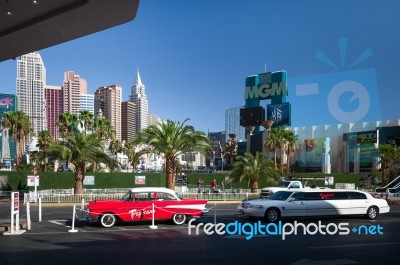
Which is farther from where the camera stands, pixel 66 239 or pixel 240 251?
pixel 66 239

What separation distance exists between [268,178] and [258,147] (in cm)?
6233

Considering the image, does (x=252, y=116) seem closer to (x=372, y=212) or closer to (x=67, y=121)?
(x=67, y=121)

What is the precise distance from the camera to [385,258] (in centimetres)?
1073

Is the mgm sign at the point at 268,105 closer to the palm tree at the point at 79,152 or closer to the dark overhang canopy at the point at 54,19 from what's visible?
the palm tree at the point at 79,152

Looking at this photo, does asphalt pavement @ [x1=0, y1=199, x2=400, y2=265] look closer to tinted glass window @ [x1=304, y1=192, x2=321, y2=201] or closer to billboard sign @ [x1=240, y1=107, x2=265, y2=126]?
tinted glass window @ [x1=304, y1=192, x2=321, y2=201]

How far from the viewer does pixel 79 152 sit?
32656 mm

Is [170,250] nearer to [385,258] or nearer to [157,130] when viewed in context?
[385,258]

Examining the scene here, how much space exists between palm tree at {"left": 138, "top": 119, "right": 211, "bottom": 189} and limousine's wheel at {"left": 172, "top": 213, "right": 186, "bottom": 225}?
12027 mm

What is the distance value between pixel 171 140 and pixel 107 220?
14107 millimetres

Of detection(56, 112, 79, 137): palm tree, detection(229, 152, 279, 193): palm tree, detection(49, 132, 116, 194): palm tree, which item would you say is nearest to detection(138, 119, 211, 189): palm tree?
detection(49, 132, 116, 194): palm tree

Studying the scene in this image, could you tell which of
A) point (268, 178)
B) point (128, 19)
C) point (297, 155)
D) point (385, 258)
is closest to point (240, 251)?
point (385, 258)

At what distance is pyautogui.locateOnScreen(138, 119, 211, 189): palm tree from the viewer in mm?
30531

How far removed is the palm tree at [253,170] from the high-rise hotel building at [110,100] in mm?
149957

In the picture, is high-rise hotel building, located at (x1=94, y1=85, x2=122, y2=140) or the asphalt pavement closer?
the asphalt pavement
